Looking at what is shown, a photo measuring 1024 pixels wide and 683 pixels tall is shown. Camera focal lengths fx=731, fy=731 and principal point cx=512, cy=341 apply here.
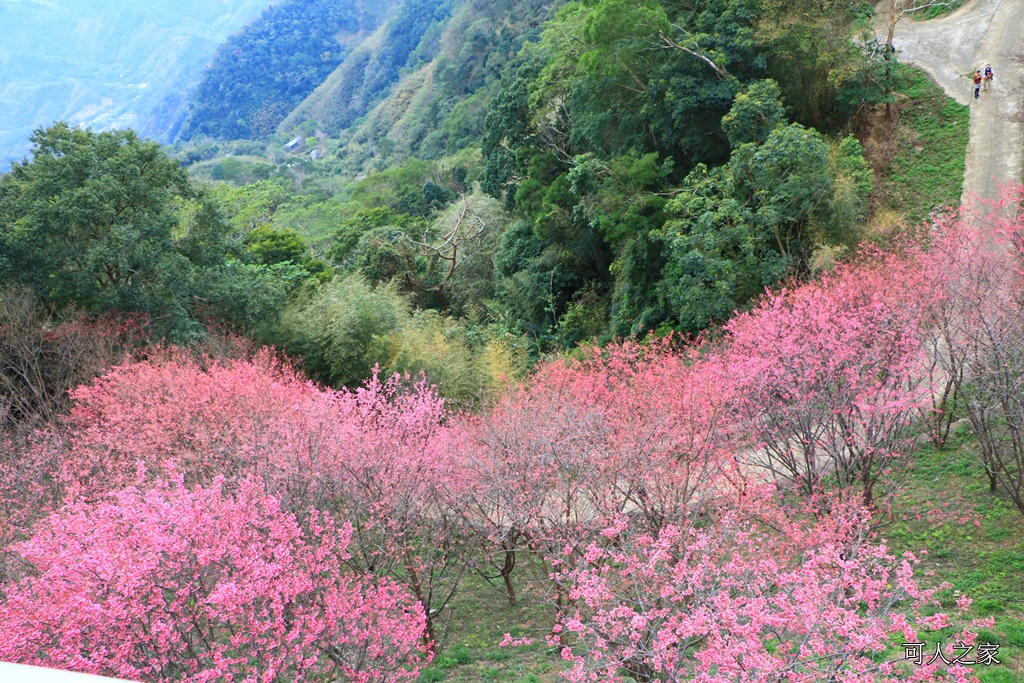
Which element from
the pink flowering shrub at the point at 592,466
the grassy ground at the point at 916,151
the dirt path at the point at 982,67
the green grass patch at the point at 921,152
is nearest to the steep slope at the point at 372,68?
the dirt path at the point at 982,67

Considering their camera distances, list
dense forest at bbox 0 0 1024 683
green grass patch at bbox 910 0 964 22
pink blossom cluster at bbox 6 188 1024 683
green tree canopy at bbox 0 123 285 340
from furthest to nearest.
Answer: green grass patch at bbox 910 0 964 22 → green tree canopy at bbox 0 123 285 340 → dense forest at bbox 0 0 1024 683 → pink blossom cluster at bbox 6 188 1024 683

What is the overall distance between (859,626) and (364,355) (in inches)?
541

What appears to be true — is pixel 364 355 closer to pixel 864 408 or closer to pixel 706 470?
pixel 706 470

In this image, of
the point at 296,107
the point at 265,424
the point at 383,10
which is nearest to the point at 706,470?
the point at 265,424

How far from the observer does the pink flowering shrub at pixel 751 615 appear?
509 cm

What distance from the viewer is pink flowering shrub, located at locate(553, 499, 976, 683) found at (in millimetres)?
5086

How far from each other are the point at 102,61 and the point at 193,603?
11961cm

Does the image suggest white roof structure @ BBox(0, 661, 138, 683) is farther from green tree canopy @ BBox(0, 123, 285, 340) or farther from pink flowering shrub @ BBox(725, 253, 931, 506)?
green tree canopy @ BBox(0, 123, 285, 340)

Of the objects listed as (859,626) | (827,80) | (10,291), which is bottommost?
(859,626)

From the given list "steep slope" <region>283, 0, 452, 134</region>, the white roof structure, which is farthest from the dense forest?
"steep slope" <region>283, 0, 452, 134</region>

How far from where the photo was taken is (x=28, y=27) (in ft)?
331

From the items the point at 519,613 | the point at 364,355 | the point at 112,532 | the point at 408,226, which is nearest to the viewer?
the point at 112,532

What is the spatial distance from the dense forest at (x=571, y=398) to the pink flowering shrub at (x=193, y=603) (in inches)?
1.7

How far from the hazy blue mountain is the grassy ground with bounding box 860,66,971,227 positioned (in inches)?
3471
